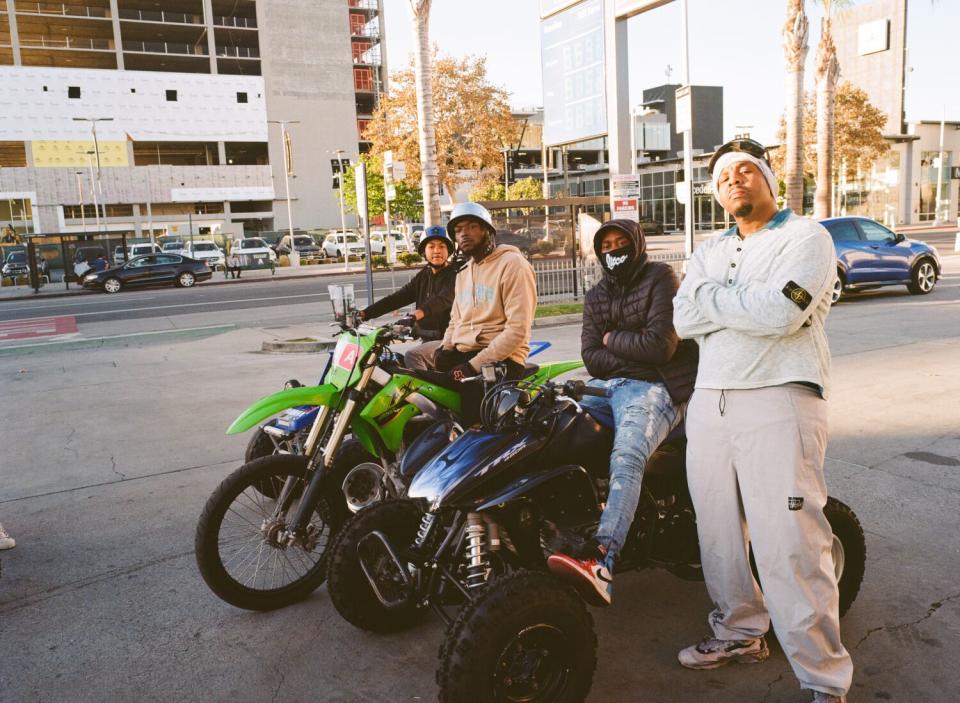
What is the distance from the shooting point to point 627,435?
320cm

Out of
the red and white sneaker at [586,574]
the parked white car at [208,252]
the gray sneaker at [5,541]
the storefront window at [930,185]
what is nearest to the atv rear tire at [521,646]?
the red and white sneaker at [586,574]

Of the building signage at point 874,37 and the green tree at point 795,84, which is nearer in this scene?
the green tree at point 795,84

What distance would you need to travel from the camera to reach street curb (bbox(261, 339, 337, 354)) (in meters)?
12.5

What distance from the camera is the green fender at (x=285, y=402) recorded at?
393 cm

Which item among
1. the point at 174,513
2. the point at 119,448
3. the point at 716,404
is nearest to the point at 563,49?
the point at 119,448

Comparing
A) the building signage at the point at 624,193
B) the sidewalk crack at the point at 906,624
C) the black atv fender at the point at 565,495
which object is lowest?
the sidewalk crack at the point at 906,624

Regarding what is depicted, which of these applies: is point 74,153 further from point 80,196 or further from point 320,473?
point 320,473

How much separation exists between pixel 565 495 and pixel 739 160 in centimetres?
144

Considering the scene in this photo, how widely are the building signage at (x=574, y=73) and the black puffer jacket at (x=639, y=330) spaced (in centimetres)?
1364

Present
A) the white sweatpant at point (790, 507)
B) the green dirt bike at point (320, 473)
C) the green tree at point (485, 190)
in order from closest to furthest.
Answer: the white sweatpant at point (790, 507) < the green dirt bike at point (320, 473) < the green tree at point (485, 190)

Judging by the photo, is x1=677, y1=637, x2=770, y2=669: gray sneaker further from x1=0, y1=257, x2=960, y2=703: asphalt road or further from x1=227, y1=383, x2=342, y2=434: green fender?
x1=227, y1=383, x2=342, y2=434: green fender

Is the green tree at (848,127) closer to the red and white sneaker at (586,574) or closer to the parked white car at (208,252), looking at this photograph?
the parked white car at (208,252)

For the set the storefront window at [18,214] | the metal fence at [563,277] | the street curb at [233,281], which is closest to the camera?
the metal fence at [563,277]

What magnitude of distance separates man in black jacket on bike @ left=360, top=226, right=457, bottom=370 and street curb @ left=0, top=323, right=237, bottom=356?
→ 10.2 m
